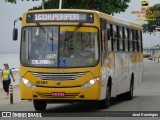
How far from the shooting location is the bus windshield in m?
18.6

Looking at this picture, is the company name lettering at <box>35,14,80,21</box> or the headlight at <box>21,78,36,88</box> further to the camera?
the company name lettering at <box>35,14,80,21</box>

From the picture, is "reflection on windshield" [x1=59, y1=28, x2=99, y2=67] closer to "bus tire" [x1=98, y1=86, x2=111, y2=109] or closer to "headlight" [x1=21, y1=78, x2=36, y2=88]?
"headlight" [x1=21, y1=78, x2=36, y2=88]

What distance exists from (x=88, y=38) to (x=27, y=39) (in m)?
1.73

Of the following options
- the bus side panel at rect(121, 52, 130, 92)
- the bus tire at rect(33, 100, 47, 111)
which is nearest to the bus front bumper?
the bus tire at rect(33, 100, 47, 111)

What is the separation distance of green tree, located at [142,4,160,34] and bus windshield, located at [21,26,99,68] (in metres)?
116

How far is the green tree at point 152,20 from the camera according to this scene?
135938 millimetres

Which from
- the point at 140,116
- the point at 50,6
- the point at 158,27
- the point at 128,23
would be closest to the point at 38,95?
the point at 140,116

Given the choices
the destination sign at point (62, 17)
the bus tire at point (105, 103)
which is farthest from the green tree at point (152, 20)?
the destination sign at point (62, 17)

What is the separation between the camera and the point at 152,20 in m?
136

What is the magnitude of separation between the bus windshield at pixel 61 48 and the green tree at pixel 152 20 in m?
116

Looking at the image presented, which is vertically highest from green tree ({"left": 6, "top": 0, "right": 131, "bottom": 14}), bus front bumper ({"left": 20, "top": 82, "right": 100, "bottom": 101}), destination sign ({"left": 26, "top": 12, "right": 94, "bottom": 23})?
green tree ({"left": 6, "top": 0, "right": 131, "bottom": 14})

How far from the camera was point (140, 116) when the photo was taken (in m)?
17.2

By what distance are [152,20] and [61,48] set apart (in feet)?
388

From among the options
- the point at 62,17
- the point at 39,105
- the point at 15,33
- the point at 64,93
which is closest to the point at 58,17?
the point at 62,17
